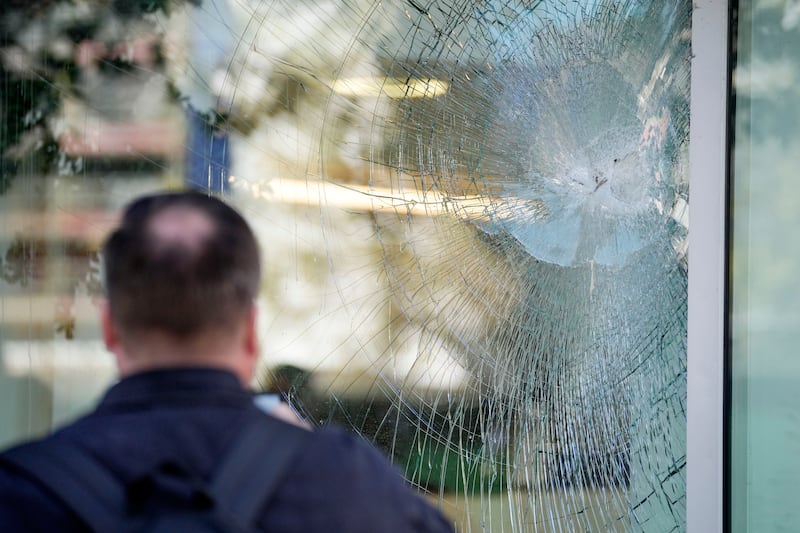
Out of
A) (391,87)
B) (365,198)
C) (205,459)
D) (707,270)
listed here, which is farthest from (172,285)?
(707,270)

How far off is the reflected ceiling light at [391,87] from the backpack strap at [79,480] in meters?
1.51

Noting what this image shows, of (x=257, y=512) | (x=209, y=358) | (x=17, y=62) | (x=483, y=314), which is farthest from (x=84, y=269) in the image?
(x=257, y=512)

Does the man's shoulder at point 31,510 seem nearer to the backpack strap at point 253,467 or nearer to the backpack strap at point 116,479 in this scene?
the backpack strap at point 116,479

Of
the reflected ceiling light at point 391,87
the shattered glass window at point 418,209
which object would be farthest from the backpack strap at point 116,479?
the reflected ceiling light at point 391,87

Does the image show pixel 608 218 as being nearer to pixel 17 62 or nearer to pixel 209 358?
pixel 17 62

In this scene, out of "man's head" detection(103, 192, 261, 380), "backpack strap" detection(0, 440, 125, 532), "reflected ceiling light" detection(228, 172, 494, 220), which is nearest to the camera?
"backpack strap" detection(0, 440, 125, 532)

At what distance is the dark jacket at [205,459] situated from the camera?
2.61 ft

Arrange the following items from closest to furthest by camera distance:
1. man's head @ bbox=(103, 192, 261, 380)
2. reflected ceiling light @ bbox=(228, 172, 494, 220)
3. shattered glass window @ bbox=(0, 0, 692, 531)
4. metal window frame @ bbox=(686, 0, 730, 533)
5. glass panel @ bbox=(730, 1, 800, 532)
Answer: man's head @ bbox=(103, 192, 261, 380), shattered glass window @ bbox=(0, 0, 692, 531), reflected ceiling light @ bbox=(228, 172, 494, 220), glass panel @ bbox=(730, 1, 800, 532), metal window frame @ bbox=(686, 0, 730, 533)

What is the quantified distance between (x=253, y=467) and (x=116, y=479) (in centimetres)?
13

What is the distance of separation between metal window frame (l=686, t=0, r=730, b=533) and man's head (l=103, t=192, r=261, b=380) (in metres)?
1.88

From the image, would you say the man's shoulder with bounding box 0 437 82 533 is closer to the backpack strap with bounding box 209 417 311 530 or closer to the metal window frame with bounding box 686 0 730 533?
the backpack strap with bounding box 209 417 311 530

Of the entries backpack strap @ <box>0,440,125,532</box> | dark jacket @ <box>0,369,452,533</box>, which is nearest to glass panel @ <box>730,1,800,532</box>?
dark jacket @ <box>0,369,452,533</box>

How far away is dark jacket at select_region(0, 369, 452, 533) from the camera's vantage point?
79 centimetres

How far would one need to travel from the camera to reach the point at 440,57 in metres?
2.28
